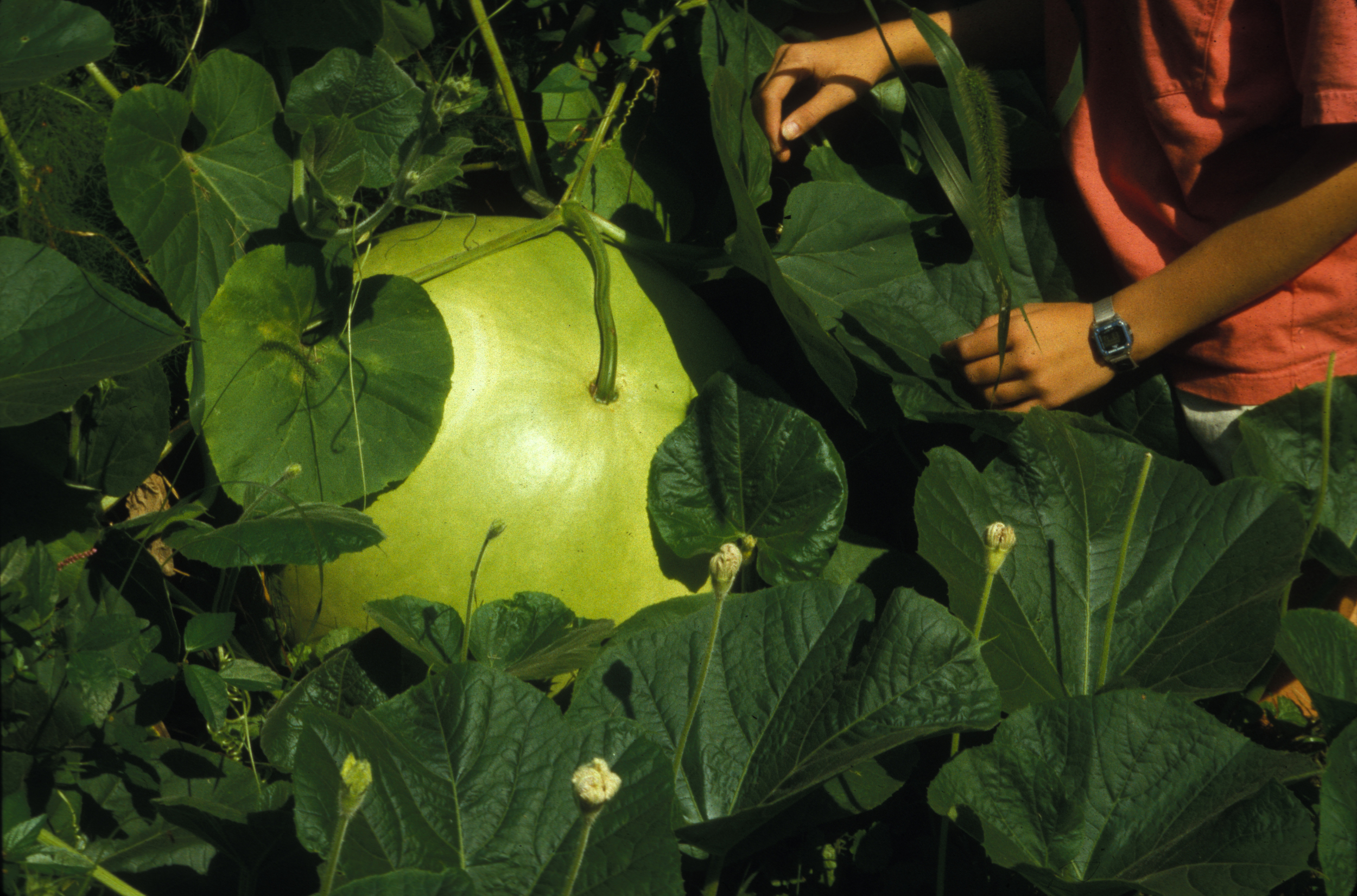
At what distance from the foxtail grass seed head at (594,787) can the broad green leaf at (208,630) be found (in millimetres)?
632

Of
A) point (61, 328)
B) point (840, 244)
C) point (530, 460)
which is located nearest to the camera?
point (61, 328)

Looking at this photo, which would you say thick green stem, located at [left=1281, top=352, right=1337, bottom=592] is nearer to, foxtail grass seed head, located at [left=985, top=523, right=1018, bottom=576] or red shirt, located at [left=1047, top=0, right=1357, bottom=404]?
red shirt, located at [left=1047, top=0, right=1357, bottom=404]

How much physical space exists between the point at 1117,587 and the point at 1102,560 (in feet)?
0.67

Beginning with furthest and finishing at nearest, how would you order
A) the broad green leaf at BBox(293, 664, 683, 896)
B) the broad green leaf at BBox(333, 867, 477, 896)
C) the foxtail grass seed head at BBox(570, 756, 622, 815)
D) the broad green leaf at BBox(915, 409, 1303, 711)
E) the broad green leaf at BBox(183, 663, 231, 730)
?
the broad green leaf at BBox(915, 409, 1303, 711), the broad green leaf at BBox(183, 663, 231, 730), the broad green leaf at BBox(293, 664, 683, 896), the broad green leaf at BBox(333, 867, 477, 896), the foxtail grass seed head at BBox(570, 756, 622, 815)

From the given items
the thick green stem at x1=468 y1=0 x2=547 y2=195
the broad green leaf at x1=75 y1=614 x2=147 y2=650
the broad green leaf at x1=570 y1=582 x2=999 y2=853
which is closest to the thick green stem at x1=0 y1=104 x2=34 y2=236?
the broad green leaf at x1=75 y1=614 x2=147 y2=650

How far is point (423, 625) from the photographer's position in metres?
1.17

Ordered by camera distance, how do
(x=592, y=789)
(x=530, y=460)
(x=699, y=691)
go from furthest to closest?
1. (x=530, y=460)
2. (x=699, y=691)
3. (x=592, y=789)

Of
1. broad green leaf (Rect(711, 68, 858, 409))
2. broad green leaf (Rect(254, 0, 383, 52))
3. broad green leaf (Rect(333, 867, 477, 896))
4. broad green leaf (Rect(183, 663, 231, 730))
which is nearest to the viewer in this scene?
broad green leaf (Rect(333, 867, 477, 896))

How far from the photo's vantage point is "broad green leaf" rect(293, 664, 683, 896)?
2.84ft

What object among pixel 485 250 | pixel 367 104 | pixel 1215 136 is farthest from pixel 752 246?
pixel 1215 136

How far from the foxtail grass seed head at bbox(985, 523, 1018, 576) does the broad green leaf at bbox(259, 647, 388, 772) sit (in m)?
0.68

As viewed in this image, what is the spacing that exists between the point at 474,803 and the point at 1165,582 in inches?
34.8

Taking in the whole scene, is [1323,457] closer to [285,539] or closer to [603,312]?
[603,312]

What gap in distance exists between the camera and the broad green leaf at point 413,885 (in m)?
0.75
